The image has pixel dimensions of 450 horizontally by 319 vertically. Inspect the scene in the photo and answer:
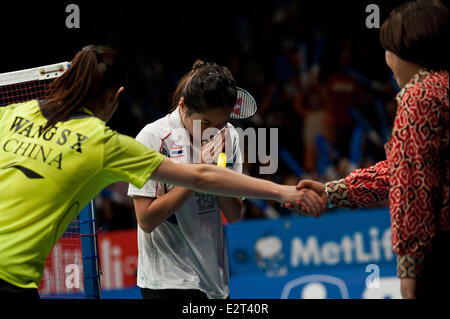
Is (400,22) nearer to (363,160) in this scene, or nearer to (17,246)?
(17,246)

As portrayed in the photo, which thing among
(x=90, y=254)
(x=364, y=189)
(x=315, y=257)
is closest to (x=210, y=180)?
(x=364, y=189)

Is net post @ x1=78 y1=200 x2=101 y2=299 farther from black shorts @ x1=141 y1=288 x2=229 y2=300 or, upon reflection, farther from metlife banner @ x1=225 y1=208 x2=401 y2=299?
metlife banner @ x1=225 y1=208 x2=401 y2=299

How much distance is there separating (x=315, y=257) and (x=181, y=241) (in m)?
2.49

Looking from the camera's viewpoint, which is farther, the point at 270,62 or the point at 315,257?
the point at 270,62

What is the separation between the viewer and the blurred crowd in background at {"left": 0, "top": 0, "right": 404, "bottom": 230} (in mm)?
6438

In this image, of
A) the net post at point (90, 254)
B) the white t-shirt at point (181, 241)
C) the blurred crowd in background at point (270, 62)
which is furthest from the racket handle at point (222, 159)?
the blurred crowd in background at point (270, 62)

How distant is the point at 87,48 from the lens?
7.17ft

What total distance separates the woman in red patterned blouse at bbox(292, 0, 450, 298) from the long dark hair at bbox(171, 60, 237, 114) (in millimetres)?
875

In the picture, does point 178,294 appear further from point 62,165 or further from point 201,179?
point 62,165

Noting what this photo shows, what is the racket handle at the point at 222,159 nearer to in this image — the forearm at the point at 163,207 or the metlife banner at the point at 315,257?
the forearm at the point at 163,207

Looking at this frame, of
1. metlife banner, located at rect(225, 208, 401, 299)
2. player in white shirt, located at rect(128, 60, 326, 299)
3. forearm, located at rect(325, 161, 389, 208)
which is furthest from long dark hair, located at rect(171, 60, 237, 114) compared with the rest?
metlife banner, located at rect(225, 208, 401, 299)

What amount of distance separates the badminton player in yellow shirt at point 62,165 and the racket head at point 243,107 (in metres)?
0.74

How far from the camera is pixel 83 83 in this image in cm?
213

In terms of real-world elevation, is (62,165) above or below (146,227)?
above
